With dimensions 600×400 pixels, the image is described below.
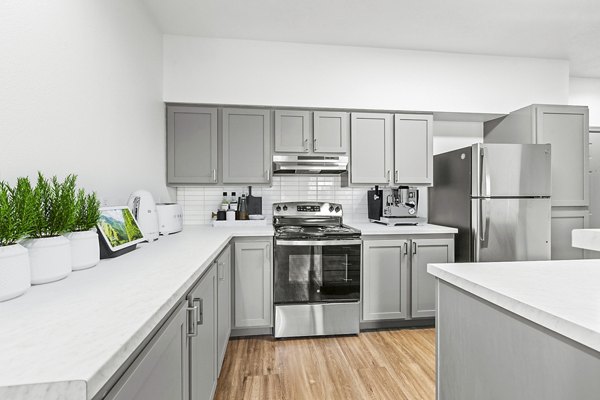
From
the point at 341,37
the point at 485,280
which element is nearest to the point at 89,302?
the point at 485,280

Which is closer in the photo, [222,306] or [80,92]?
[80,92]

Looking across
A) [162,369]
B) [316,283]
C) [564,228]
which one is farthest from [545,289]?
[564,228]

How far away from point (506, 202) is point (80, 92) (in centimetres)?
328

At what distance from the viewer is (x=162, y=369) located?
92 centimetres

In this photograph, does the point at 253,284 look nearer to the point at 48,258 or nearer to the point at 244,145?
the point at 244,145

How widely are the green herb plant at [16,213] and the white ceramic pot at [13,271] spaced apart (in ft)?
0.12

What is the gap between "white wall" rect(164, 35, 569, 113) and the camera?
9.69 ft

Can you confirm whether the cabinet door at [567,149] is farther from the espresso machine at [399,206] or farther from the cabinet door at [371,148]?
the cabinet door at [371,148]

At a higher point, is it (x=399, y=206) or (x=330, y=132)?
(x=330, y=132)

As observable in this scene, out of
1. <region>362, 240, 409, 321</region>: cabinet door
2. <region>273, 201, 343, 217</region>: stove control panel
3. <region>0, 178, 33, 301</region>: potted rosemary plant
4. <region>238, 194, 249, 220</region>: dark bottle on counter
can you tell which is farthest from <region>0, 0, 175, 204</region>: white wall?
<region>362, 240, 409, 321</region>: cabinet door

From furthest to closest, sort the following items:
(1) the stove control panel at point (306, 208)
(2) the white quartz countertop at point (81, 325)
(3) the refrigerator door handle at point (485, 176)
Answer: (1) the stove control panel at point (306, 208) < (3) the refrigerator door handle at point (485, 176) < (2) the white quartz countertop at point (81, 325)

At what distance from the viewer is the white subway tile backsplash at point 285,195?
330 cm

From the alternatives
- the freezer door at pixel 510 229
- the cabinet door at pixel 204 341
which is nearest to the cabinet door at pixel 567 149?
the freezer door at pixel 510 229

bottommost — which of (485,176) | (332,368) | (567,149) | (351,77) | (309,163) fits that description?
(332,368)
